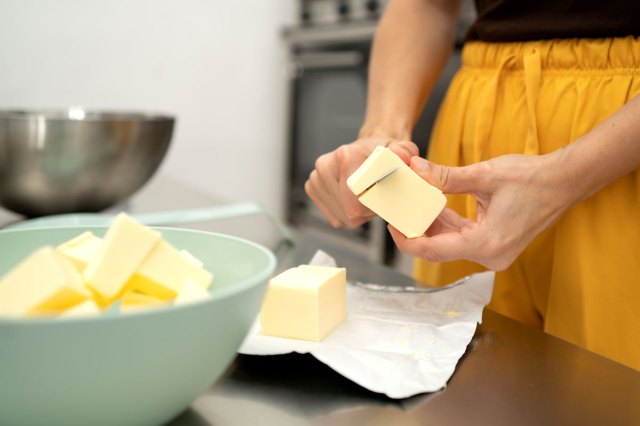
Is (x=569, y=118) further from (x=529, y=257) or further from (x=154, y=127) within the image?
(x=154, y=127)

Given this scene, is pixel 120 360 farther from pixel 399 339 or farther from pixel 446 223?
pixel 446 223

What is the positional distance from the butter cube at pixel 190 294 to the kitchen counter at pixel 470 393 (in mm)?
96

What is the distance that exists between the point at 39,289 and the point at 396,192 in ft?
1.09

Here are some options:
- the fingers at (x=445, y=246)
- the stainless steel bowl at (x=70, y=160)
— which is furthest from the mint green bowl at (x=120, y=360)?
the stainless steel bowl at (x=70, y=160)

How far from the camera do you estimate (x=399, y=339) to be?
Result: 0.56 metres

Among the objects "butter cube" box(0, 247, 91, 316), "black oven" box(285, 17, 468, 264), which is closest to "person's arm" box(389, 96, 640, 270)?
"butter cube" box(0, 247, 91, 316)

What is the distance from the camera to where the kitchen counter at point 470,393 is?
17.5 inches

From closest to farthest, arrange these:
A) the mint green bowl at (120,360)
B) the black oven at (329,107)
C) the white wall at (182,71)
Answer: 1. the mint green bowl at (120,360)
2. the white wall at (182,71)
3. the black oven at (329,107)

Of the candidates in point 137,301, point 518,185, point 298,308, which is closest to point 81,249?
point 137,301

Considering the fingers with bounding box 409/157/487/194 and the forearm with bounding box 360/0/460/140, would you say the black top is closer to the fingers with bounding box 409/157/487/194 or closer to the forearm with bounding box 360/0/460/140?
the forearm with bounding box 360/0/460/140

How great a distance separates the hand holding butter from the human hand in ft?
0.87

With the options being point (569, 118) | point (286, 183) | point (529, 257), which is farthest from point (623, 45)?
point (286, 183)

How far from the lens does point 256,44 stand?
235cm

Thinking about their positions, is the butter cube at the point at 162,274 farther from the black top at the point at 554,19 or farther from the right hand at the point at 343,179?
the black top at the point at 554,19
